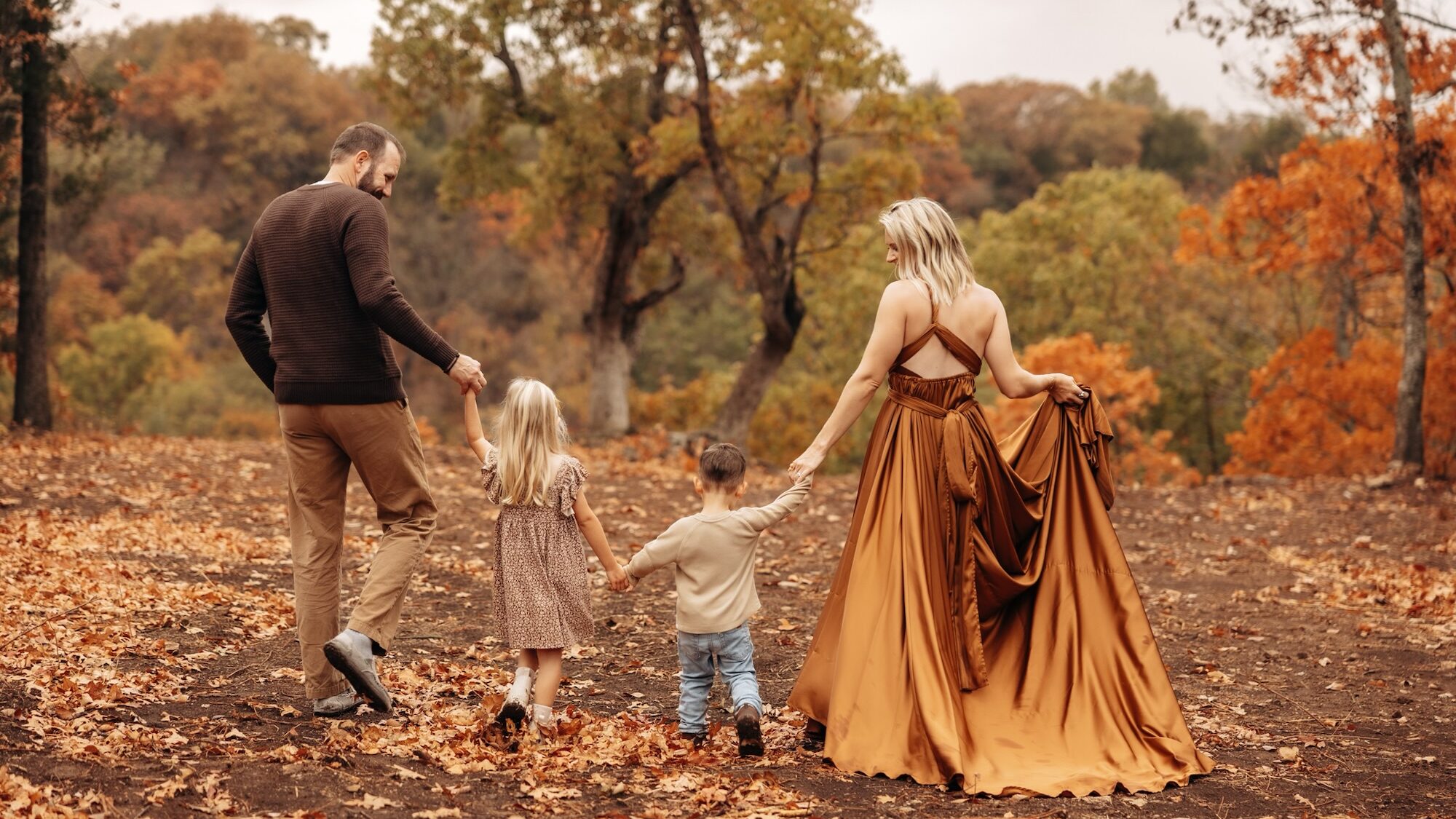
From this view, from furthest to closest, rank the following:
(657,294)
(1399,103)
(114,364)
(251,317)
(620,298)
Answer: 1. (114,364)
2. (657,294)
3. (620,298)
4. (1399,103)
5. (251,317)

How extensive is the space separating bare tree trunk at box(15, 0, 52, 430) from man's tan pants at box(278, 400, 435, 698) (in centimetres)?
1257

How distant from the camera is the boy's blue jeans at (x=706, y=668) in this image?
4.75 m

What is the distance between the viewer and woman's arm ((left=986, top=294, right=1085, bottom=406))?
15.9ft

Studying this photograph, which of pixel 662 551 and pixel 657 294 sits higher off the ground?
pixel 657 294

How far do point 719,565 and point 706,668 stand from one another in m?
0.43

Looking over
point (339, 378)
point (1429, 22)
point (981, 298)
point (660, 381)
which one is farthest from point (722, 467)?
point (660, 381)

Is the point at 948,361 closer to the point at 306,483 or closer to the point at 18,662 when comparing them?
the point at 306,483

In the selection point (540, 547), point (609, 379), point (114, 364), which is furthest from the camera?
point (114, 364)

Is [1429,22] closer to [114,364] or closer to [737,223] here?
[737,223]

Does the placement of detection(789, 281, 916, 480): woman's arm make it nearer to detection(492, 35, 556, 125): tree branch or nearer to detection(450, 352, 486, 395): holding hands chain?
detection(450, 352, 486, 395): holding hands chain

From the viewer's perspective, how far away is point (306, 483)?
16.0 ft

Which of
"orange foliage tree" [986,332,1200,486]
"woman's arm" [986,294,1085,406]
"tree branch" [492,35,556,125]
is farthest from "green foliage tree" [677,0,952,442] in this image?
"woman's arm" [986,294,1085,406]

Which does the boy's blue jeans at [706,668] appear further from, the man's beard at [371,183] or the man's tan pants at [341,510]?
the man's beard at [371,183]

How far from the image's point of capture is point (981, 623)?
16.4 ft
